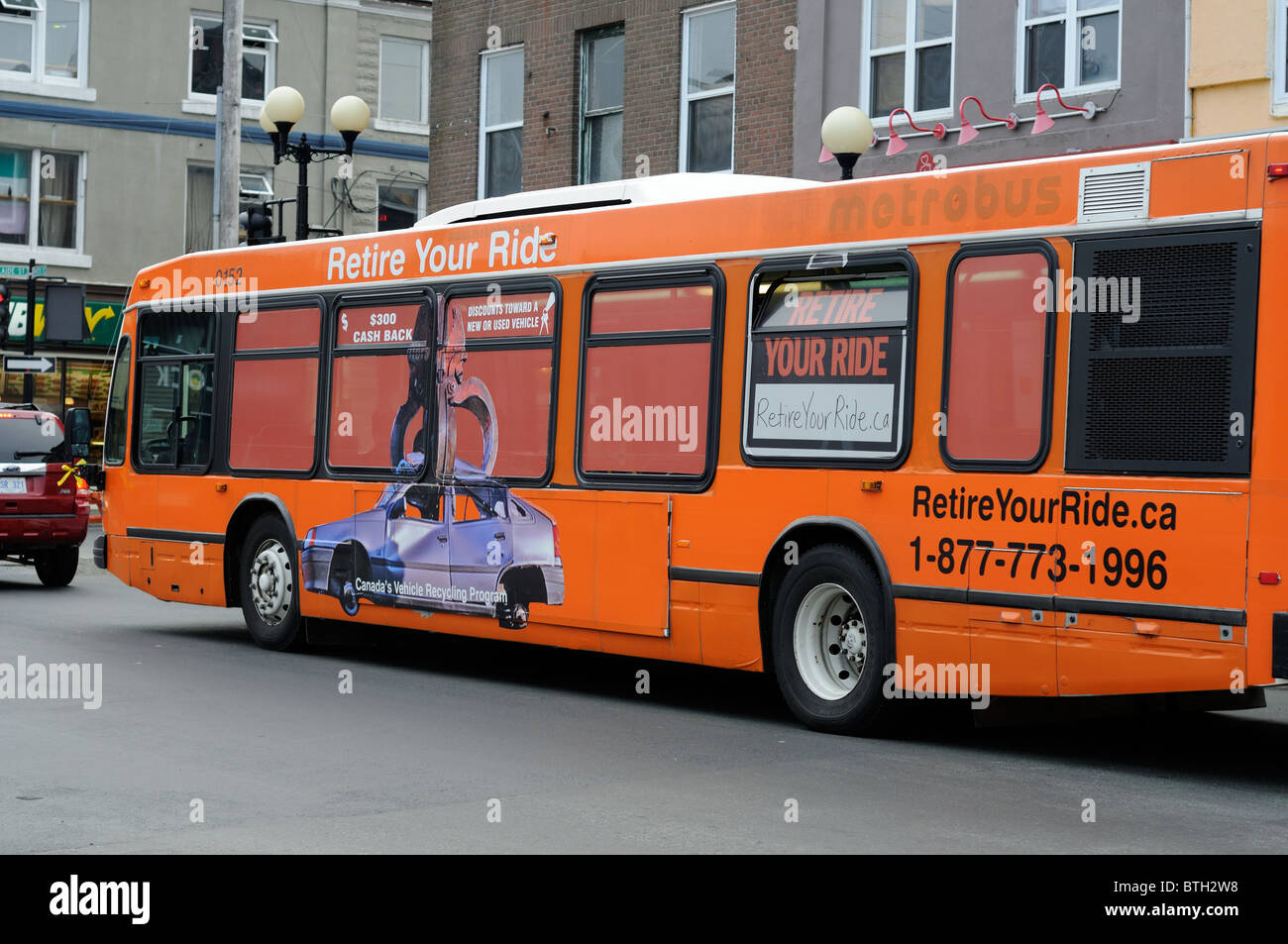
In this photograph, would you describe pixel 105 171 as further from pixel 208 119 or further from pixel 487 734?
pixel 487 734

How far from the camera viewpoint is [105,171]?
36.8 meters

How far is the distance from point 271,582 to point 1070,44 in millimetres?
9282

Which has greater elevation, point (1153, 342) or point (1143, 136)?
point (1143, 136)

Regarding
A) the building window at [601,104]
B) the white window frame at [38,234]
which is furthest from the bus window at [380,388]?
the white window frame at [38,234]

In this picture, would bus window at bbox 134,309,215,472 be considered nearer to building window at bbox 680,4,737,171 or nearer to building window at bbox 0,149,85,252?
building window at bbox 680,4,737,171

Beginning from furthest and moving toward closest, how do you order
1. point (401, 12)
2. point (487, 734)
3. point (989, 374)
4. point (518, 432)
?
point (401, 12), point (518, 432), point (487, 734), point (989, 374)

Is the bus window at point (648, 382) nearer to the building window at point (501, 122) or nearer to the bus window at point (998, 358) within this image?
the bus window at point (998, 358)

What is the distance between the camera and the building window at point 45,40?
35625mm

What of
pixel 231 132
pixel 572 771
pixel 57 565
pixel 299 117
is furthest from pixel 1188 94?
pixel 57 565

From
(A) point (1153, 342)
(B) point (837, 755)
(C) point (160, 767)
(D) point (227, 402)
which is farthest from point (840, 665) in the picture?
(D) point (227, 402)

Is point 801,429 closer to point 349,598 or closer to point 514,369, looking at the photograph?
point 514,369

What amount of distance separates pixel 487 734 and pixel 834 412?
266 cm

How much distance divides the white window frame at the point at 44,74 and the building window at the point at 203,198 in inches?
110

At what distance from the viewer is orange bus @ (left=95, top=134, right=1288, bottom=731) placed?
8453 mm
